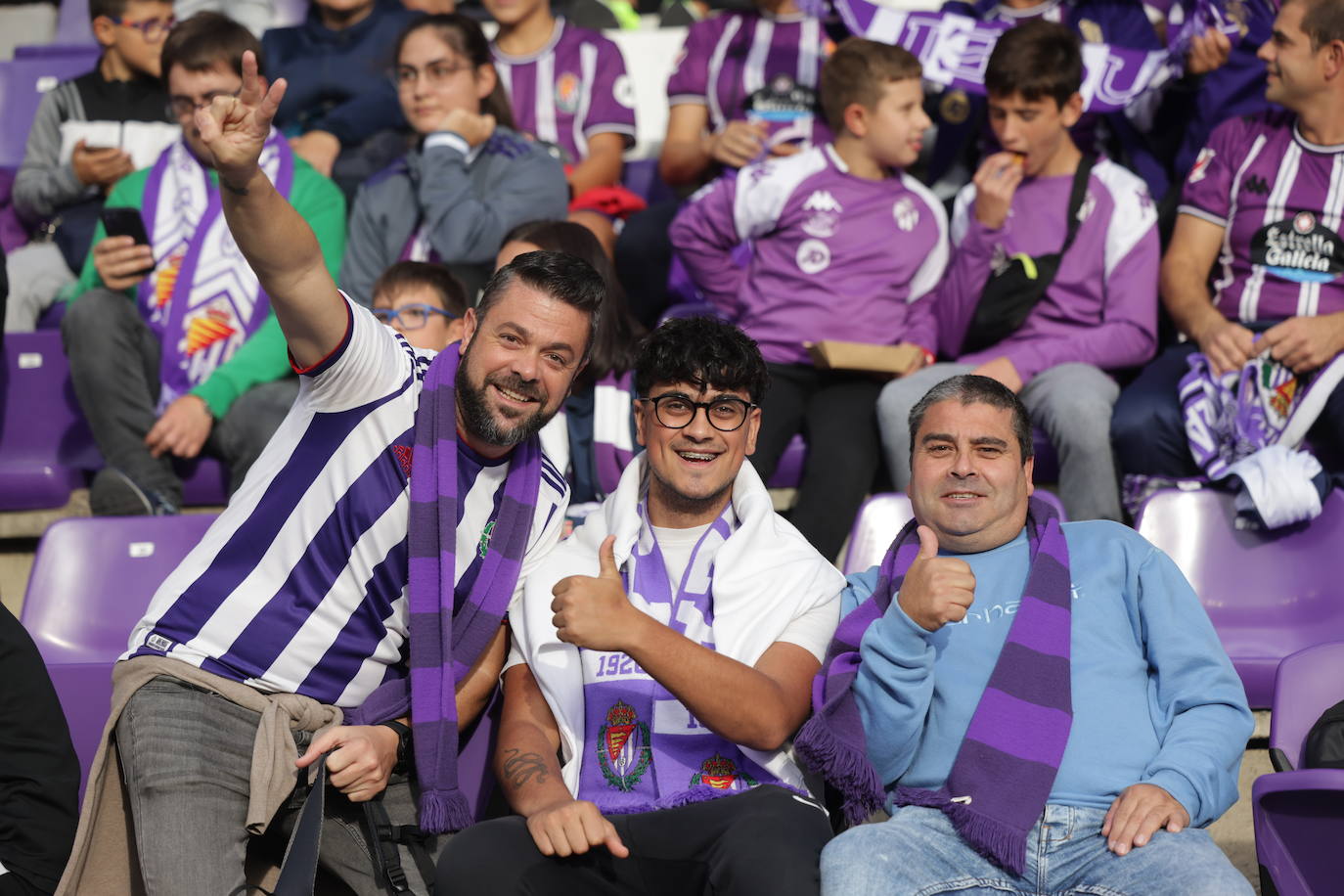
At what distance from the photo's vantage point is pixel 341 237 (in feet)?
14.4

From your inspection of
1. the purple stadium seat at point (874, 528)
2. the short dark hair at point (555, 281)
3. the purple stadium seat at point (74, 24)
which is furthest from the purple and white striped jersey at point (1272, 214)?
the purple stadium seat at point (74, 24)

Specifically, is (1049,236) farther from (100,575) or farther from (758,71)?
(100,575)

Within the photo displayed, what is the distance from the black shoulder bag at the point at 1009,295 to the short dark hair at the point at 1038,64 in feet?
1.57

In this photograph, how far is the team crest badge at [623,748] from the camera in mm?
2467

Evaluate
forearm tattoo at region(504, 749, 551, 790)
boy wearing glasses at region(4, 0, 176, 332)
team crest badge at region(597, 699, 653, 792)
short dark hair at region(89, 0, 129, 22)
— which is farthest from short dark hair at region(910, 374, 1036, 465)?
short dark hair at region(89, 0, 129, 22)

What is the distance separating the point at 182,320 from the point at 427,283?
997mm

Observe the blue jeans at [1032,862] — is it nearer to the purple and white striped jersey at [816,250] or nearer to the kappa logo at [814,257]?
the purple and white striped jersey at [816,250]

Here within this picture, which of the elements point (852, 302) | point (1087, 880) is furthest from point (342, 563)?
point (852, 302)

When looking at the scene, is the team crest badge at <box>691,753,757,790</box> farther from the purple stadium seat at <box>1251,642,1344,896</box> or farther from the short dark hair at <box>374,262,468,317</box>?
the short dark hair at <box>374,262,468,317</box>

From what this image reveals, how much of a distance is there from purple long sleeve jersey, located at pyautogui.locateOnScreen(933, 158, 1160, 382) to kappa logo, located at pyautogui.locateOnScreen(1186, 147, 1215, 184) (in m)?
0.13

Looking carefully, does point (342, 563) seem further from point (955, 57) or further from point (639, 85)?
point (639, 85)

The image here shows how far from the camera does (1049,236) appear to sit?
4.08m

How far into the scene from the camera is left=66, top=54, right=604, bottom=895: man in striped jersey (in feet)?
7.93

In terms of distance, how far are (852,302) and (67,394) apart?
7.76ft
